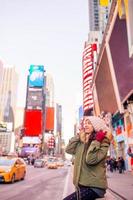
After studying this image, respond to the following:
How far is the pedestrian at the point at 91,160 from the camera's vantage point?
316cm

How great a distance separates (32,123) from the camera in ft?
480

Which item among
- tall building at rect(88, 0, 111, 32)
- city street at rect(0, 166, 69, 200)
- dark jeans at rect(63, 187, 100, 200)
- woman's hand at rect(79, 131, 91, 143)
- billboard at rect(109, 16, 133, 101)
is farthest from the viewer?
tall building at rect(88, 0, 111, 32)

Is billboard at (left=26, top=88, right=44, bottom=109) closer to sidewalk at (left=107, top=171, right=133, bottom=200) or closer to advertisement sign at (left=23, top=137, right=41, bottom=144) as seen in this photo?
advertisement sign at (left=23, top=137, right=41, bottom=144)

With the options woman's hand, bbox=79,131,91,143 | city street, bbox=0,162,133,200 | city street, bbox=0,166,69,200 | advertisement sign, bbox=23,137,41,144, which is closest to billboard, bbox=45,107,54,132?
advertisement sign, bbox=23,137,41,144

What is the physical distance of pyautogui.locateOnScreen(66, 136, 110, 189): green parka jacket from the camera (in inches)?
125

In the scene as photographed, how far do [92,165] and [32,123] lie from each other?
144619 mm

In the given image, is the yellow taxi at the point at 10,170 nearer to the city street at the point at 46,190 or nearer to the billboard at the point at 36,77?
the city street at the point at 46,190

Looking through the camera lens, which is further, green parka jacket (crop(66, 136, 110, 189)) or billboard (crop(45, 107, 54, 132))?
billboard (crop(45, 107, 54, 132))

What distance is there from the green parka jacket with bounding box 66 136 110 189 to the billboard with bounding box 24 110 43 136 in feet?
460

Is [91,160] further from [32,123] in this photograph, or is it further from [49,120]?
[49,120]

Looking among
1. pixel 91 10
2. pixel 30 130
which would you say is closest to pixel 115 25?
pixel 30 130

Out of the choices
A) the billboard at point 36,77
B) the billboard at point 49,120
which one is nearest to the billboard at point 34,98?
the billboard at point 36,77

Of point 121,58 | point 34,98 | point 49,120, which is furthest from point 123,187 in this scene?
point 49,120

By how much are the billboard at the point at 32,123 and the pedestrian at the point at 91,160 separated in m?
140
